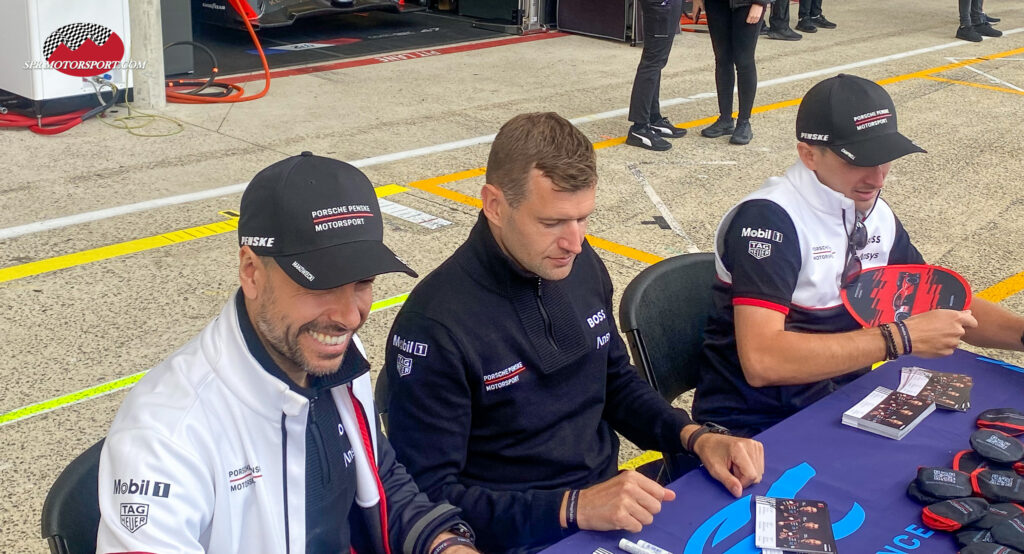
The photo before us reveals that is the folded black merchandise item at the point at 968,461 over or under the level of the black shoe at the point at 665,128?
over

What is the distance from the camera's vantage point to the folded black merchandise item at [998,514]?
2.21 metres

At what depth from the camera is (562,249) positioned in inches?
105

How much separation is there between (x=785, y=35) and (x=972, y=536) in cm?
1190

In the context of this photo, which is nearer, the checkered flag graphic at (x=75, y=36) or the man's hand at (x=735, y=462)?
the man's hand at (x=735, y=462)

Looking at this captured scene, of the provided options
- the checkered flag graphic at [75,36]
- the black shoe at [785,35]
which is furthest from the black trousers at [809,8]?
the checkered flag graphic at [75,36]

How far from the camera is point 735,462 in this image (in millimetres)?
2441

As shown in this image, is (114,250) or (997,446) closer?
(997,446)

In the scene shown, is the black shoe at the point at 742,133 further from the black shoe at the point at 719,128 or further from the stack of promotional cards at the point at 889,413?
the stack of promotional cards at the point at 889,413

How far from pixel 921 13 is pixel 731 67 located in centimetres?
888

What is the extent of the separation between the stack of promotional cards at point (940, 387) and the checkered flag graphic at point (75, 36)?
6729 millimetres

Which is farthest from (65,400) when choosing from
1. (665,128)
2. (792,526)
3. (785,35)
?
(785,35)

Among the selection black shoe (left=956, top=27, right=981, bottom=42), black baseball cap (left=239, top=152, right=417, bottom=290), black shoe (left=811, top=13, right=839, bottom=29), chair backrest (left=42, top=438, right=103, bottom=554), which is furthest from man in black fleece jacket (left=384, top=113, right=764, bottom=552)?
black shoe (left=956, top=27, right=981, bottom=42)

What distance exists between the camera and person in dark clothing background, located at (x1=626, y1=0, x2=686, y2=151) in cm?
813

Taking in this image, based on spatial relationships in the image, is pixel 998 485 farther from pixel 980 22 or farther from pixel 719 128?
pixel 980 22
